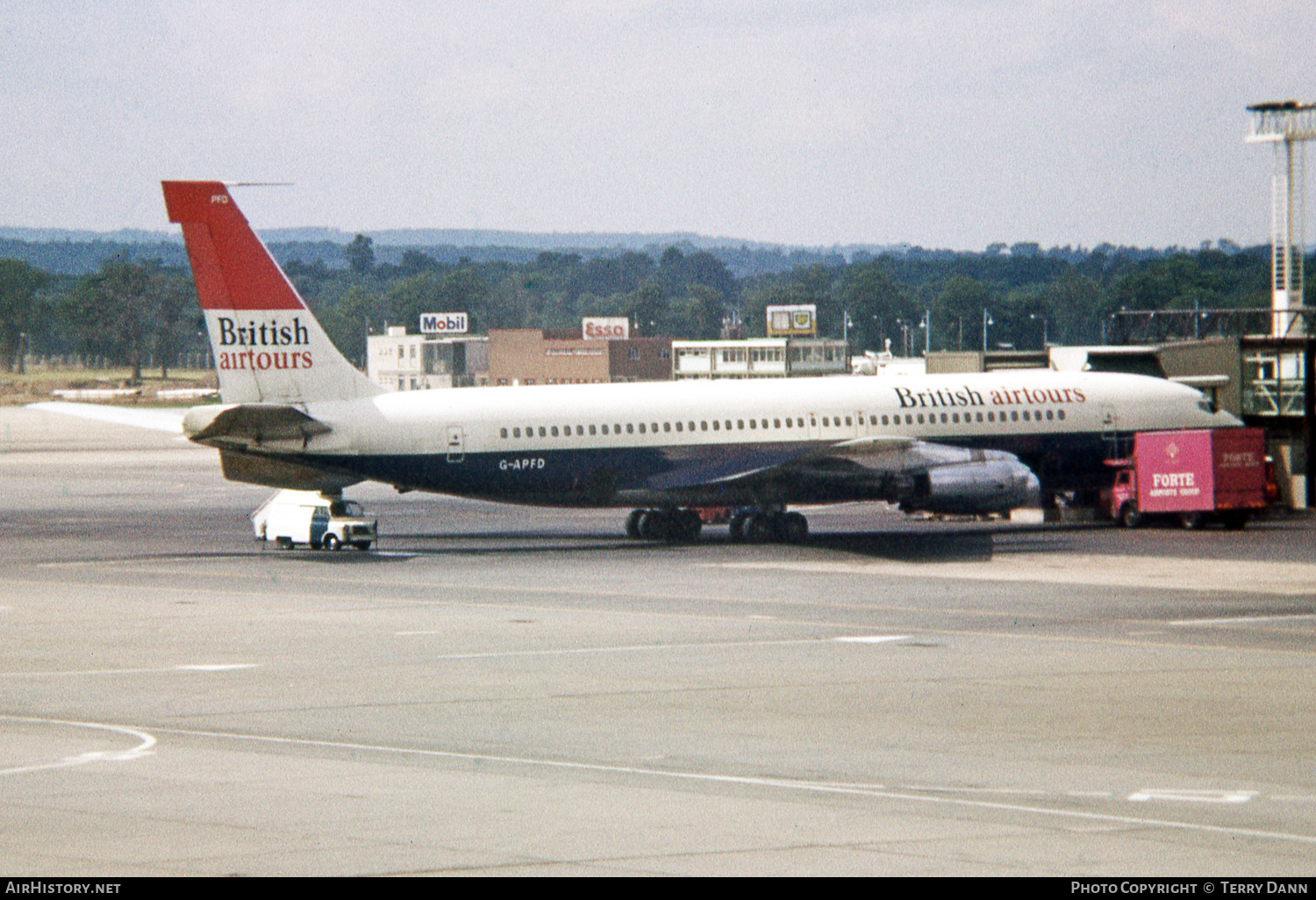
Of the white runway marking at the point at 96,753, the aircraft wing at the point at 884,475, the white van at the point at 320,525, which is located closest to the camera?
the white runway marking at the point at 96,753

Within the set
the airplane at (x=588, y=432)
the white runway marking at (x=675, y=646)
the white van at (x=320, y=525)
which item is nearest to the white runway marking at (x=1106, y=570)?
the airplane at (x=588, y=432)

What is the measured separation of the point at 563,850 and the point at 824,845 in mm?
2368

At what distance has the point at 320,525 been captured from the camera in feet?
169

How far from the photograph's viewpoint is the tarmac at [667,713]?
15.5 meters

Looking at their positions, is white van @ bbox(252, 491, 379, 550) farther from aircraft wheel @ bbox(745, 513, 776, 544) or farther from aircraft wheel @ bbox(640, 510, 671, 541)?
aircraft wheel @ bbox(745, 513, 776, 544)

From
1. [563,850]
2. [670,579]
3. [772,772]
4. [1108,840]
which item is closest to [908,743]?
[772,772]

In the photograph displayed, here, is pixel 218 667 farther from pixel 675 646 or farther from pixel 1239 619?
pixel 1239 619

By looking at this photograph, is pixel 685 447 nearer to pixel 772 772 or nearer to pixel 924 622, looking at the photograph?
pixel 924 622

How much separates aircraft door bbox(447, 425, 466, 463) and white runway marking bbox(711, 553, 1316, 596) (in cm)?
861

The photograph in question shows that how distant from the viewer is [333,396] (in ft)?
163

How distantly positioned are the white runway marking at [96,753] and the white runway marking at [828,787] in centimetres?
53

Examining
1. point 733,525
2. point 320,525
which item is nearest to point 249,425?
point 320,525

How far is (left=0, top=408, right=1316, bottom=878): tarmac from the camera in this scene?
15.5m

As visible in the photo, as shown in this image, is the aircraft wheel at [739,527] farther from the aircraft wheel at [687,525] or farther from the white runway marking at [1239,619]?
the white runway marking at [1239,619]
